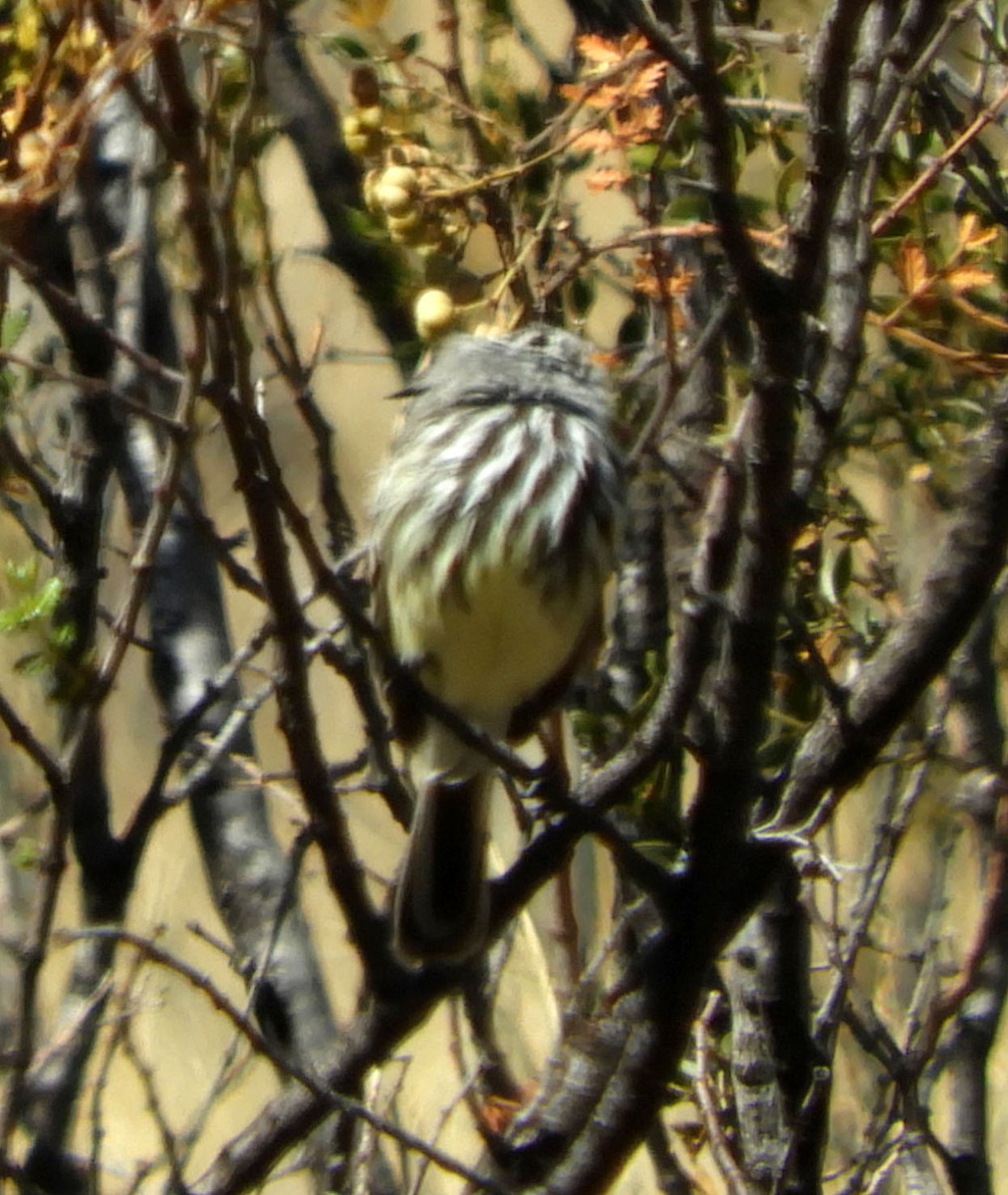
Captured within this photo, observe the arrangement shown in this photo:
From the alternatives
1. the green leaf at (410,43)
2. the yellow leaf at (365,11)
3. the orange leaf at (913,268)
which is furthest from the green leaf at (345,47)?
the orange leaf at (913,268)

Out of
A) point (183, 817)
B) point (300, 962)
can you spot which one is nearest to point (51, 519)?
point (300, 962)

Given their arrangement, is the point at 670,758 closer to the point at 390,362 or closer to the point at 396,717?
the point at 396,717

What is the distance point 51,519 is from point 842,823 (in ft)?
9.20

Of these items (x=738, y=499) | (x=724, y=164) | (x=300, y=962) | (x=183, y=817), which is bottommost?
(x=183, y=817)

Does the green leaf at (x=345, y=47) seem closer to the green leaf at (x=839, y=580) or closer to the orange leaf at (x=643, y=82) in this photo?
the orange leaf at (x=643, y=82)

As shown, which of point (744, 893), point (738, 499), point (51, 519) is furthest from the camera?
point (51, 519)

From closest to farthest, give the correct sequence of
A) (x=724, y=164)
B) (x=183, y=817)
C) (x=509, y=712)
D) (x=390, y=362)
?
(x=724, y=164) → (x=509, y=712) → (x=390, y=362) → (x=183, y=817)

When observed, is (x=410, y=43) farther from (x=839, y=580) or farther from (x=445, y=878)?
(x=445, y=878)

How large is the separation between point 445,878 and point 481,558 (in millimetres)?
454

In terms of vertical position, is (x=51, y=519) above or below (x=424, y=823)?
above

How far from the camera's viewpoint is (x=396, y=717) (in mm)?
3119

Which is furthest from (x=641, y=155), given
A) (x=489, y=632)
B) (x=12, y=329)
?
(x=12, y=329)

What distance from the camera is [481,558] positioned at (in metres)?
2.84

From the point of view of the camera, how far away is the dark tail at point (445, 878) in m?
2.61
